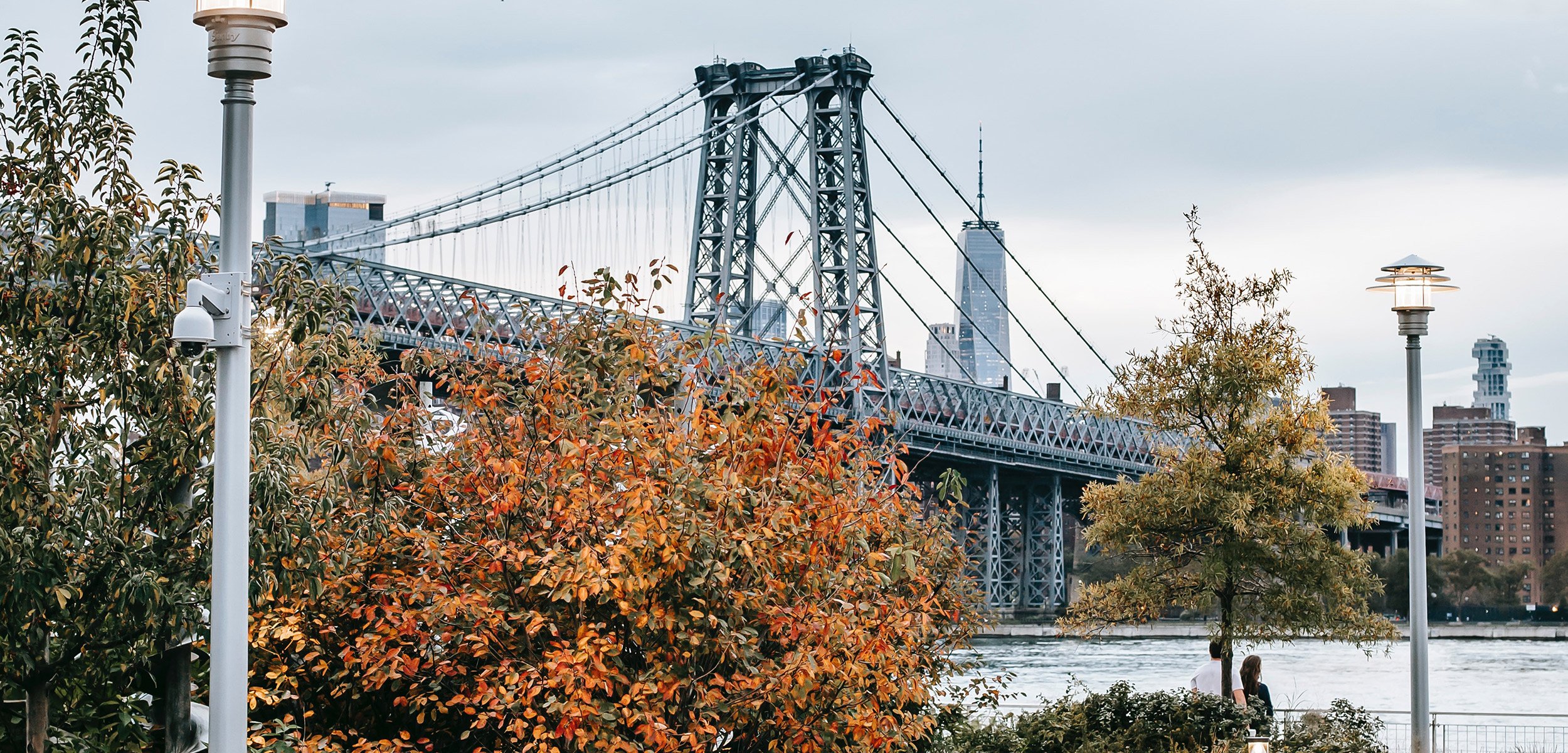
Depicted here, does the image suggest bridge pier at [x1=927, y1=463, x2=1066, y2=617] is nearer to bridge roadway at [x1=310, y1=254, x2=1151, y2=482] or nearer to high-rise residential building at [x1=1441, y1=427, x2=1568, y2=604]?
bridge roadway at [x1=310, y1=254, x2=1151, y2=482]

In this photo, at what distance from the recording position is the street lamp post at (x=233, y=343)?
6.93 m

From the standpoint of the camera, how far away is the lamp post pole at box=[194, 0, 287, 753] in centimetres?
693

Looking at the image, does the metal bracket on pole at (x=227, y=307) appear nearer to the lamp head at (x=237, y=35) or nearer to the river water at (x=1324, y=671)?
the lamp head at (x=237, y=35)

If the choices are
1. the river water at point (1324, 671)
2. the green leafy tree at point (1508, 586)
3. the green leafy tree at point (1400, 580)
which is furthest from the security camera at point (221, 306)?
the green leafy tree at point (1508, 586)

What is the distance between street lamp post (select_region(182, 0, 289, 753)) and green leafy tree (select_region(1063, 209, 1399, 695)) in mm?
12649

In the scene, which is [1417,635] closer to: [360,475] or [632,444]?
[632,444]

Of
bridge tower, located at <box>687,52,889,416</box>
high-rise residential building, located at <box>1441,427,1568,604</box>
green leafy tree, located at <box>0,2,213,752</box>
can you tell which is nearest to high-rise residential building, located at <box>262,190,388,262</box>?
bridge tower, located at <box>687,52,889,416</box>

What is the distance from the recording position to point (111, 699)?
377 inches

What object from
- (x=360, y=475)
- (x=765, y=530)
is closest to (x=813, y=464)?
(x=765, y=530)

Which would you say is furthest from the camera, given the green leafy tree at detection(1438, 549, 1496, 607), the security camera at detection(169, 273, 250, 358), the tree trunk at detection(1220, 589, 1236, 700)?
the green leafy tree at detection(1438, 549, 1496, 607)

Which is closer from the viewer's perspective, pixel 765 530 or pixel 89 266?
pixel 89 266

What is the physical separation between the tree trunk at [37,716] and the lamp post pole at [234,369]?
2.10 meters

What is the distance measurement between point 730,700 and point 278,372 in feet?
10.1

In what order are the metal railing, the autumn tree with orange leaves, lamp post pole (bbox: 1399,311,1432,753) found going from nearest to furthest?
the autumn tree with orange leaves, lamp post pole (bbox: 1399,311,1432,753), the metal railing
